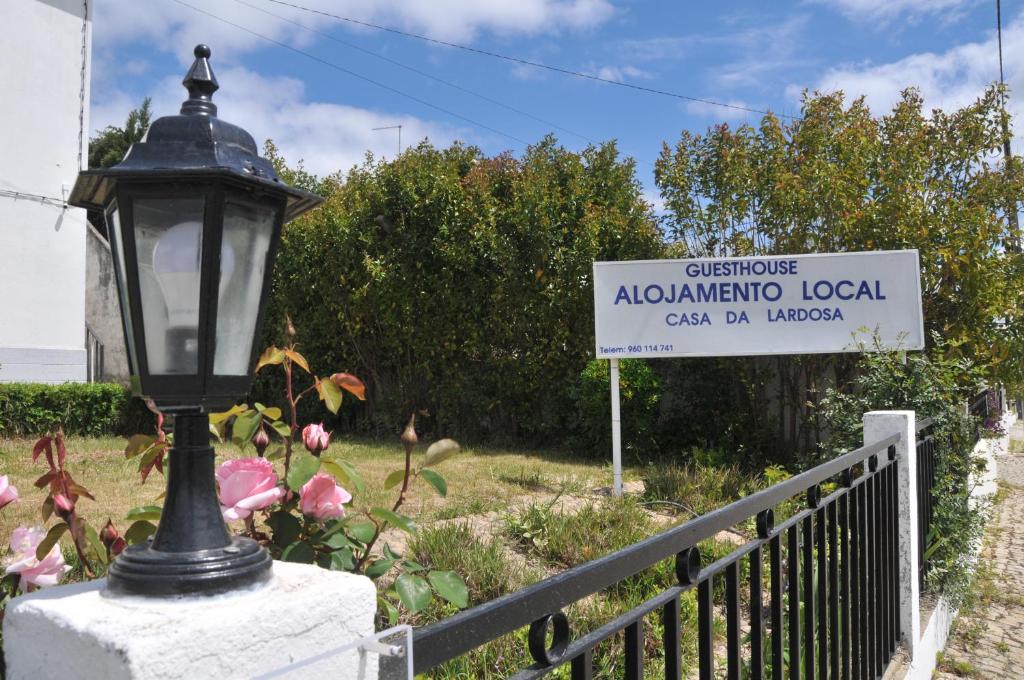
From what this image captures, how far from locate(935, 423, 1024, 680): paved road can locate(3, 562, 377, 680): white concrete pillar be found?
424 cm

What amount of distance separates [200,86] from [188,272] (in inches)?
14.8

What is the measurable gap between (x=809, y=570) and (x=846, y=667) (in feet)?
2.24

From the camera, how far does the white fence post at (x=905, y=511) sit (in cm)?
376

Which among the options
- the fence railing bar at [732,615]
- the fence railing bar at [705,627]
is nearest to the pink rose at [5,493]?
the fence railing bar at [705,627]

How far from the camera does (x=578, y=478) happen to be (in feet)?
26.3

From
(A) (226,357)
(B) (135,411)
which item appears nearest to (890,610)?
(A) (226,357)

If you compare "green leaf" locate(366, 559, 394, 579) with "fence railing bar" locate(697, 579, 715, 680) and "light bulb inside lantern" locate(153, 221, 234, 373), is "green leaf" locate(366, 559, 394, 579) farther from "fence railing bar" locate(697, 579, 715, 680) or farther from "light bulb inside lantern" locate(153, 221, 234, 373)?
"light bulb inside lantern" locate(153, 221, 234, 373)

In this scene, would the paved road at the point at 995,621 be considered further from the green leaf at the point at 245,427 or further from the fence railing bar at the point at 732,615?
the green leaf at the point at 245,427

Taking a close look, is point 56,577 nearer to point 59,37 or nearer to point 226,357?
point 226,357

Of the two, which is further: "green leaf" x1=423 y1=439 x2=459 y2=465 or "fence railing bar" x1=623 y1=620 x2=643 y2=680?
"green leaf" x1=423 y1=439 x2=459 y2=465

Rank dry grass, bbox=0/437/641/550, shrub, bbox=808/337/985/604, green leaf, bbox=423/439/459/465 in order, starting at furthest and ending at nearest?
dry grass, bbox=0/437/641/550, shrub, bbox=808/337/985/604, green leaf, bbox=423/439/459/465

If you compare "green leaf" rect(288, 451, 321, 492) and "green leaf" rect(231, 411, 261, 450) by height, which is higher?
"green leaf" rect(231, 411, 261, 450)

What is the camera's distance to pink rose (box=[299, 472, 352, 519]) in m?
1.82

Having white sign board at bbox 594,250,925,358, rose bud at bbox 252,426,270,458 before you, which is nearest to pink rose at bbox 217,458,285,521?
rose bud at bbox 252,426,270,458
